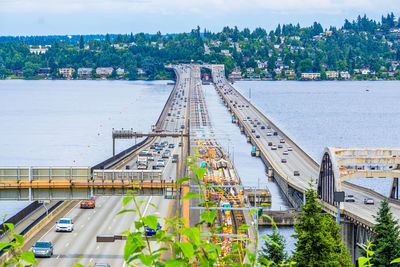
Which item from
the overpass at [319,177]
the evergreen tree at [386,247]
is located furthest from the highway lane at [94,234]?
the overpass at [319,177]

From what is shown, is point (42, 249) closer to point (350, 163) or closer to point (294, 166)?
point (350, 163)

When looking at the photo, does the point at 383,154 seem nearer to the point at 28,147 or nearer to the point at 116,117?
the point at 28,147

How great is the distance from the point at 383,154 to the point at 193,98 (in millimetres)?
114701

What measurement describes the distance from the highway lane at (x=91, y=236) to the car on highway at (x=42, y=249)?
0.74 ft

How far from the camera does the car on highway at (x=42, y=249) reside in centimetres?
2942

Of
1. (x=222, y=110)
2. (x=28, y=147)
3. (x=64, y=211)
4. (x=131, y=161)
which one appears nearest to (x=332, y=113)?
(x=222, y=110)

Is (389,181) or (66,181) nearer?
(66,181)

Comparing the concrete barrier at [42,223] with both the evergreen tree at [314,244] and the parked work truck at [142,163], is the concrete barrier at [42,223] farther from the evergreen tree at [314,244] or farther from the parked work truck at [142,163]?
the parked work truck at [142,163]

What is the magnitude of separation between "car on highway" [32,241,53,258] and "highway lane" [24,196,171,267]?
0.74 ft

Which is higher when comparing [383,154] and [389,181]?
[383,154]

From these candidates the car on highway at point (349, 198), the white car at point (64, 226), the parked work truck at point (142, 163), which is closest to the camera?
the white car at point (64, 226)

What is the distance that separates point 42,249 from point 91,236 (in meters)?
4.30

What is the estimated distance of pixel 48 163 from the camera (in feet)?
255

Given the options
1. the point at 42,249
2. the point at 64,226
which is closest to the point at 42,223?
the point at 64,226
